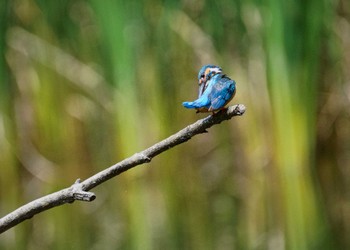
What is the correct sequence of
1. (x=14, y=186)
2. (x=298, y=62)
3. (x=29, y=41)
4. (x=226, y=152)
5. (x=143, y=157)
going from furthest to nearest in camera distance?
(x=226, y=152), (x=29, y=41), (x=14, y=186), (x=298, y=62), (x=143, y=157)

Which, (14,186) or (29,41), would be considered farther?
(29,41)

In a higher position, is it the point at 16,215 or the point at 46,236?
the point at 46,236

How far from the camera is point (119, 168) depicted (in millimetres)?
736

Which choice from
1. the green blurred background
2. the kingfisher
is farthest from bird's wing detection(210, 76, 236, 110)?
the green blurred background

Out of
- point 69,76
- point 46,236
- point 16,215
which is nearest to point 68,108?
point 69,76

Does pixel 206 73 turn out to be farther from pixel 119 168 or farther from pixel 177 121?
pixel 177 121

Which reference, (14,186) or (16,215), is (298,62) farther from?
(16,215)

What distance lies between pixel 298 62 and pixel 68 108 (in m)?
1.26

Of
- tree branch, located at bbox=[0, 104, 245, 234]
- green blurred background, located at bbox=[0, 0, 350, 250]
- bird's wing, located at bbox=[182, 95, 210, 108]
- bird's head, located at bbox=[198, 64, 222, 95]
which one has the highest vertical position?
green blurred background, located at bbox=[0, 0, 350, 250]

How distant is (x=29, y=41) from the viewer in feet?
10.5

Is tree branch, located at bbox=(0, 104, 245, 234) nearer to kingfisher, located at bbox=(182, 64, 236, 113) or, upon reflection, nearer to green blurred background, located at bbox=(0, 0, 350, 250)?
kingfisher, located at bbox=(182, 64, 236, 113)

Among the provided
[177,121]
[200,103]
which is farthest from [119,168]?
[177,121]

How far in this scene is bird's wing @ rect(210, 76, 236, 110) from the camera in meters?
0.71

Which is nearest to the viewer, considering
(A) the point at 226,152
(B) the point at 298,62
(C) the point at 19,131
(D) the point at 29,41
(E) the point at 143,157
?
(E) the point at 143,157
